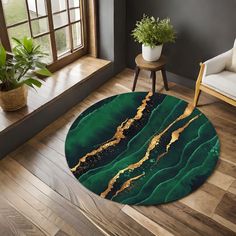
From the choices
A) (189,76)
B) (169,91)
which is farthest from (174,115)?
(189,76)

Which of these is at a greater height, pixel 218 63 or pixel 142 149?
pixel 218 63

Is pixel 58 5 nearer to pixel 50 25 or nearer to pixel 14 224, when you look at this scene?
pixel 50 25

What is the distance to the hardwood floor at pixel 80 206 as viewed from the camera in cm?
172

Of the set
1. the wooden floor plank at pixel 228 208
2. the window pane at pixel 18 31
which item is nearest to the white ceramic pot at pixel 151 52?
the window pane at pixel 18 31

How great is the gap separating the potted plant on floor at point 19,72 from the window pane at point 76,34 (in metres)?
0.90

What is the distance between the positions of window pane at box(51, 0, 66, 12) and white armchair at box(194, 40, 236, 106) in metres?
1.53

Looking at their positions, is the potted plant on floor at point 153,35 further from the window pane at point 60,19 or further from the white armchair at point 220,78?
the window pane at point 60,19

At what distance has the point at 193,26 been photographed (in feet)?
Answer: 9.18

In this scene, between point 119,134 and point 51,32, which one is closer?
point 119,134

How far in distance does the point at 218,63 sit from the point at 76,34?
62.8 inches

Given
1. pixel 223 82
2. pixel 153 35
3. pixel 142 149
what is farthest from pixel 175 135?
pixel 153 35

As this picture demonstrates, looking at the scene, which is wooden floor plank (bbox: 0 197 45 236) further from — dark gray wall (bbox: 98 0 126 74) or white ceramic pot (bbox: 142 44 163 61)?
dark gray wall (bbox: 98 0 126 74)

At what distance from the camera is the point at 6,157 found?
2.23 meters

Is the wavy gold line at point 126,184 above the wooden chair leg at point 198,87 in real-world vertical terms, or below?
below
